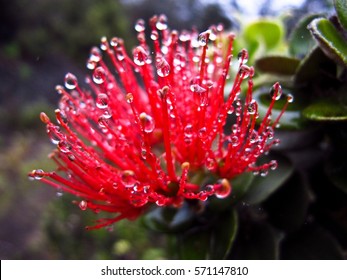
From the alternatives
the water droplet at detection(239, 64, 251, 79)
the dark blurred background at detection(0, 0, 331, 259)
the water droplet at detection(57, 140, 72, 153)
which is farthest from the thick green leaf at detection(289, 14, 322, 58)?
the dark blurred background at detection(0, 0, 331, 259)

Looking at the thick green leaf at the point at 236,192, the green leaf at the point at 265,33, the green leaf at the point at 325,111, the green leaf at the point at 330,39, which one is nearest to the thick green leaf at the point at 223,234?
the thick green leaf at the point at 236,192

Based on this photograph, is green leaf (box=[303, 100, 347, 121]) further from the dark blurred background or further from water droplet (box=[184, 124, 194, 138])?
the dark blurred background

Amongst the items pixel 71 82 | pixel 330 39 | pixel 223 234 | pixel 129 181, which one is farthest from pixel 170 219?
pixel 330 39

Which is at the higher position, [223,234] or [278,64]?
[278,64]

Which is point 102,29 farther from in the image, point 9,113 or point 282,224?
point 282,224

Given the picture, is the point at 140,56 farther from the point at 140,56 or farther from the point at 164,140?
the point at 164,140

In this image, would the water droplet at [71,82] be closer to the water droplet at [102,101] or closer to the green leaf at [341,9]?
the water droplet at [102,101]
